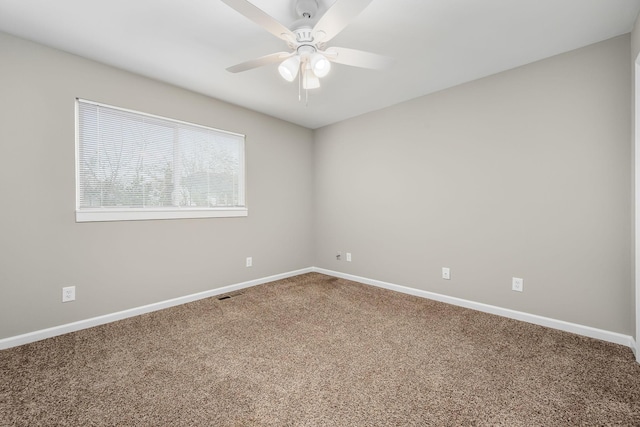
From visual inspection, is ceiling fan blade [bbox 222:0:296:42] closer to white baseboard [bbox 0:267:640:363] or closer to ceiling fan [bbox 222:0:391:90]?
ceiling fan [bbox 222:0:391:90]

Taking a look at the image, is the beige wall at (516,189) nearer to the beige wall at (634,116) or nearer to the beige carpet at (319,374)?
the beige wall at (634,116)

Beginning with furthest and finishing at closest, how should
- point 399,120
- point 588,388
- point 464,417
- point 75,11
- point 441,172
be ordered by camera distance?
point 399,120 < point 441,172 < point 75,11 < point 588,388 < point 464,417

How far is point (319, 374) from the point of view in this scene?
174 cm

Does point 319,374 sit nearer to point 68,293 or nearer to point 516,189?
point 68,293

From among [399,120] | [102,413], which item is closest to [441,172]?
[399,120]

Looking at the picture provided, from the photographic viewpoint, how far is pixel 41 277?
219cm

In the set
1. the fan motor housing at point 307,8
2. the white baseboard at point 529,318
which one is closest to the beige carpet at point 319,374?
the white baseboard at point 529,318

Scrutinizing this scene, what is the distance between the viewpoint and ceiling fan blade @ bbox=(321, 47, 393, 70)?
1719mm

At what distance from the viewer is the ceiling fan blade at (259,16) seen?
1.27m

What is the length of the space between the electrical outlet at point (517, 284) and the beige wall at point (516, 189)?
4cm

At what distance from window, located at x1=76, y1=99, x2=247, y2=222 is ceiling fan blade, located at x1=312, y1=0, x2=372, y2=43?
211cm

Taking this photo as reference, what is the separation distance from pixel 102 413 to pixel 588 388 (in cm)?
268

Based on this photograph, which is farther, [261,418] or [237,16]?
[237,16]

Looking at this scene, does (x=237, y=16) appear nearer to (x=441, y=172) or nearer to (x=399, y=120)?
(x=399, y=120)
